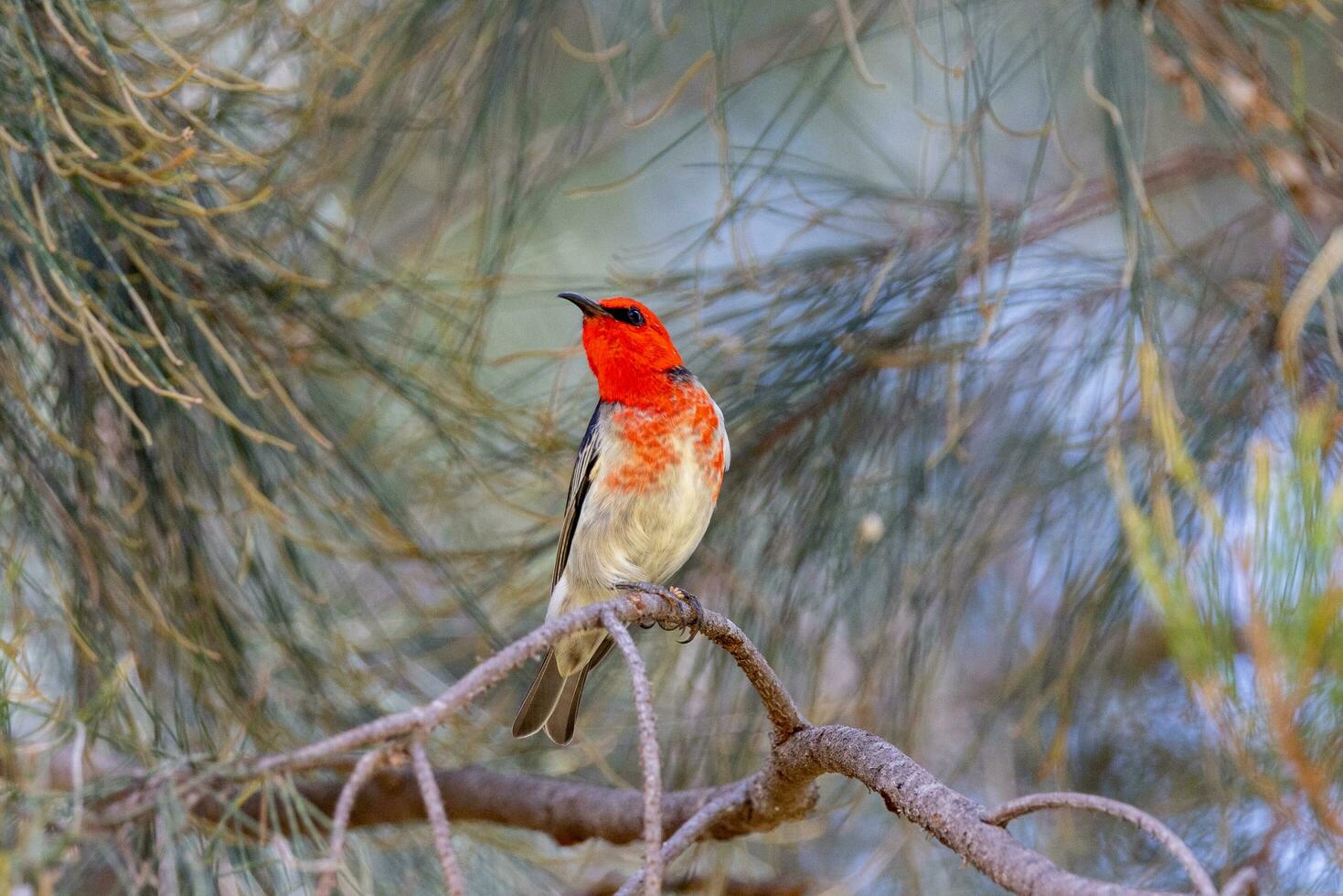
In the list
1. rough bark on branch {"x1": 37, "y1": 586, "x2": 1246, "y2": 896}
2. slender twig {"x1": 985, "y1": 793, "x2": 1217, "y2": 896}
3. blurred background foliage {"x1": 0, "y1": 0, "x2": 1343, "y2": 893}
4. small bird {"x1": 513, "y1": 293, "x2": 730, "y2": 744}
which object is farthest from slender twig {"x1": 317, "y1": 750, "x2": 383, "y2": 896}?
small bird {"x1": 513, "y1": 293, "x2": 730, "y2": 744}

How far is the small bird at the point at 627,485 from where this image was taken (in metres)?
2.39

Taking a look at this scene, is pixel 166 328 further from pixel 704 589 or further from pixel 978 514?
pixel 978 514

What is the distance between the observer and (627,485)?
8.14 feet

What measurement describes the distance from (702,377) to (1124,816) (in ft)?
5.60

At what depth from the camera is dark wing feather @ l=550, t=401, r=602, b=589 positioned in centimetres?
251

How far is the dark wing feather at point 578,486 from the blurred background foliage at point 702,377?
0.09m

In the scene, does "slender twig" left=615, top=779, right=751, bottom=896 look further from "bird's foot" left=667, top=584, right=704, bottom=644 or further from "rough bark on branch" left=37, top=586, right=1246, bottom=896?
"bird's foot" left=667, top=584, right=704, bottom=644

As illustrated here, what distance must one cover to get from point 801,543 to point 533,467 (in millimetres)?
530

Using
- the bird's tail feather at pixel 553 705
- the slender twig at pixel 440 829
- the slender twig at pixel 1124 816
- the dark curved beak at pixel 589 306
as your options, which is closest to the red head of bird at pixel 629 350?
the dark curved beak at pixel 589 306

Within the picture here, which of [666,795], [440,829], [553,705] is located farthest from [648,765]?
[553,705]

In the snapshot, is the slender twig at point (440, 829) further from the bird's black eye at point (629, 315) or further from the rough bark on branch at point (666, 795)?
the bird's black eye at point (629, 315)

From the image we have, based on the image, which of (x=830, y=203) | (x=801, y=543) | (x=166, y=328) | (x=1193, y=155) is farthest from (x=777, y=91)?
(x=166, y=328)

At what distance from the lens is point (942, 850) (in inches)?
119

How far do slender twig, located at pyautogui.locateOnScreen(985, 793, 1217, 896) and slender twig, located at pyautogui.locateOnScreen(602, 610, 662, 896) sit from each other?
32 cm
